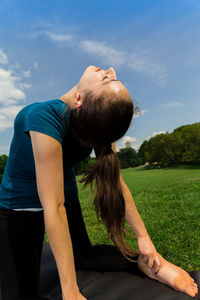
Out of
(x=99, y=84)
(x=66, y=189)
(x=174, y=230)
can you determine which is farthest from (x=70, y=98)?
(x=174, y=230)

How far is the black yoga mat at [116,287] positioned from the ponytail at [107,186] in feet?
1.63

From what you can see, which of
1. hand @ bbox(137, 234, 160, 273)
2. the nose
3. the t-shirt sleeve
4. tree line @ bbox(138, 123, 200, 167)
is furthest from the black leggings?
tree line @ bbox(138, 123, 200, 167)

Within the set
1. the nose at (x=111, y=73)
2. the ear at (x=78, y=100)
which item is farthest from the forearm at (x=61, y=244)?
the nose at (x=111, y=73)

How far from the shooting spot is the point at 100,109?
1.54 metres

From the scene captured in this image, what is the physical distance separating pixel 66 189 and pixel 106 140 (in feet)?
2.38

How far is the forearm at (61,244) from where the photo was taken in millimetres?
1489

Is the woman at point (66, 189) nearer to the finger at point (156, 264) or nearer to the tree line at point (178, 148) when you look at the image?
the finger at point (156, 264)

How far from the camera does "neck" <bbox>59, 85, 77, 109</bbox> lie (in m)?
1.72

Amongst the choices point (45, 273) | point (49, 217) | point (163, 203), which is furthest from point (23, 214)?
point (163, 203)

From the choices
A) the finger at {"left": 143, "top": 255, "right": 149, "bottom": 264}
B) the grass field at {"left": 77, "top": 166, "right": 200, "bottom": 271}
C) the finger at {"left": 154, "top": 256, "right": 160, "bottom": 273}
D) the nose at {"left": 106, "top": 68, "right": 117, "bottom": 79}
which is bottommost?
the grass field at {"left": 77, "top": 166, "right": 200, "bottom": 271}

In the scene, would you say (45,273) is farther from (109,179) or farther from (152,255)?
(109,179)

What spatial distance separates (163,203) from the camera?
5.55 metres

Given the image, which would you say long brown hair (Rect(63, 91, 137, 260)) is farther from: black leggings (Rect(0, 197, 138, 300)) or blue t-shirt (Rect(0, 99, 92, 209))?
black leggings (Rect(0, 197, 138, 300))

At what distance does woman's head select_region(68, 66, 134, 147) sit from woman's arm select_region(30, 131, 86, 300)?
0.23m
